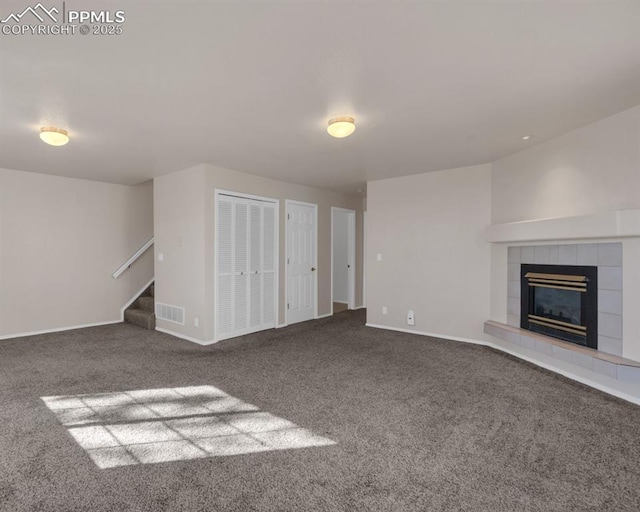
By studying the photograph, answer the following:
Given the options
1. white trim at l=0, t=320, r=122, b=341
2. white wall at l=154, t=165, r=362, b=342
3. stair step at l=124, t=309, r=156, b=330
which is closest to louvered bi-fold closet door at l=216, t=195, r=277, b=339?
white wall at l=154, t=165, r=362, b=342

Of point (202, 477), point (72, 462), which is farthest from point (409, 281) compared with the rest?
point (72, 462)

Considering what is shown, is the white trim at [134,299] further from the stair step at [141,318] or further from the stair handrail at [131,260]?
the stair handrail at [131,260]

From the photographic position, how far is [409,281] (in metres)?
5.11

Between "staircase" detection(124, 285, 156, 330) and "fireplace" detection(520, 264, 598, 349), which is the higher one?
"fireplace" detection(520, 264, 598, 349)

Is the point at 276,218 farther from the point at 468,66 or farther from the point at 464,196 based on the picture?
the point at 468,66

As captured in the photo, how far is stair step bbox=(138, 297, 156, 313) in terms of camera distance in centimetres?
570

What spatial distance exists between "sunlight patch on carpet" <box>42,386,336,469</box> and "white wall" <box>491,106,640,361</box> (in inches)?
109

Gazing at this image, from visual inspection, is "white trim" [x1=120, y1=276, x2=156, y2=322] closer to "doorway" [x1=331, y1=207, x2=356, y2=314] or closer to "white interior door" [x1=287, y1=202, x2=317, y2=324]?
"white interior door" [x1=287, y1=202, x2=317, y2=324]

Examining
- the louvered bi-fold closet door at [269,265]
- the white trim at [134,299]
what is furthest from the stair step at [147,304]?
the louvered bi-fold closet door at [269,265]

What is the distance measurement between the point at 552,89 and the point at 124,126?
347 cm

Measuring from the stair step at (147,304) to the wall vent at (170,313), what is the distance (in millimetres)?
524

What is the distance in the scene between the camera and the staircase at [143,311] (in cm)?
532

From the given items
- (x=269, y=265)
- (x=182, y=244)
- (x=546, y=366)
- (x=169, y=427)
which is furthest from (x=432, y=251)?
(x=169, y=427)

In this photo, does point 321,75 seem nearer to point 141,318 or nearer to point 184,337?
point 184,337
